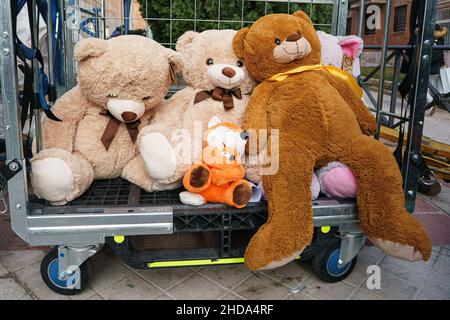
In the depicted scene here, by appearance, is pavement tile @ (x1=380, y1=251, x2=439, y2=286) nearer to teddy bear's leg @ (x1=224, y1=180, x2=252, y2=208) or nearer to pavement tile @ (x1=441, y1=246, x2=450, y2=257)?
pavement tile @ (x1=441, y1=246, x2=450, y2=257)

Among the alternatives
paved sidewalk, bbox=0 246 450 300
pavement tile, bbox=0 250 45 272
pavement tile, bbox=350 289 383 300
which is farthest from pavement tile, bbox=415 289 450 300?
pavement tile, bbox=0 250 45 272

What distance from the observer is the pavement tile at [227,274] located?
6.73 feet

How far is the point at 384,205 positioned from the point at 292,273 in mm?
619

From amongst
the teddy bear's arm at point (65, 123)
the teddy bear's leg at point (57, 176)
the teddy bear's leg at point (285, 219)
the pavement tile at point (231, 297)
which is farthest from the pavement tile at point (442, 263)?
the teddy bear's arm at point (65, 123)

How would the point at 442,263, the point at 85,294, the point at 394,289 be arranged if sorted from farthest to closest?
the point at 442,263 → the point at 394,289 → the point at 85,294

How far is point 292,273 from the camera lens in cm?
214

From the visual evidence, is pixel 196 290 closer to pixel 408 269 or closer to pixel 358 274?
pixel 358 274

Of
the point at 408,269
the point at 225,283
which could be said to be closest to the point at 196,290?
the point at 225,283

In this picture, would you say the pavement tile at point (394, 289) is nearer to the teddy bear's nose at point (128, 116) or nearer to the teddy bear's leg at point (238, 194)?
the teddy bear's leg at point (238, 194)

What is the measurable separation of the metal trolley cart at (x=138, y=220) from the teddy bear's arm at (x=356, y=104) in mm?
180

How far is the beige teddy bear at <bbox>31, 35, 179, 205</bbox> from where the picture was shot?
180 cm

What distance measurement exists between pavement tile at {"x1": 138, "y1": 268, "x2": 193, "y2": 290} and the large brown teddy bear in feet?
1.68
